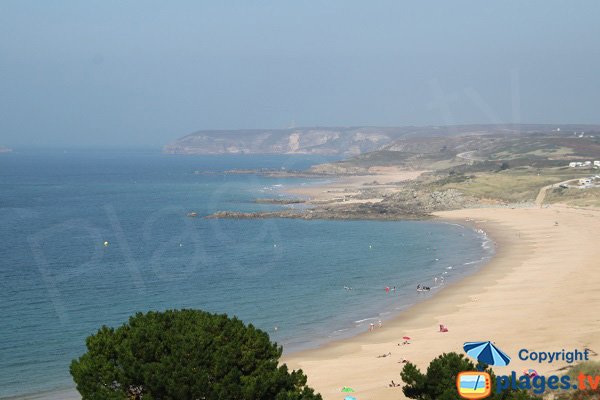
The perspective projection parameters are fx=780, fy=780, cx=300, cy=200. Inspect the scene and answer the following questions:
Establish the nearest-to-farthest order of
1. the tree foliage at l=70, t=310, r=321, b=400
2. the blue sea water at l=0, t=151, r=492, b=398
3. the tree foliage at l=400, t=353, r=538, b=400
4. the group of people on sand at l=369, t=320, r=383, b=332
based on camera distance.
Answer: the tree foliage at l=400, t=353, r=538, b=400, the tree foliage at l=70, t=310, r=321, b=400, the blue sea water at l=0, t=151, r=492, b=398, the group of people on sand at l=369, t=320, r=383, b=332

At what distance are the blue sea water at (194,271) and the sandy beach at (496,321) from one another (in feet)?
6.58

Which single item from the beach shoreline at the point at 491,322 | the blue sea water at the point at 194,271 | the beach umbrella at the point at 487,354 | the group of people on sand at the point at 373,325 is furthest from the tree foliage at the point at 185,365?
the group of people on sand at the point at 373,325

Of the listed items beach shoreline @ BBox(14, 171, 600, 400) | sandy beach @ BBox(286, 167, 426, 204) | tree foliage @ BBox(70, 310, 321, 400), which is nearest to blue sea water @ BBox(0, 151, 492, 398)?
beach shoreline @ BBox(14, 171, 600, 400)

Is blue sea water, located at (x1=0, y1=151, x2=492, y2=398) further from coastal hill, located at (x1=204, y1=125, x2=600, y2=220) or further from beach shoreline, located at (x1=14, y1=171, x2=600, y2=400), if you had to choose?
coastal hill, located at (x1=204, y1=125, x2=600, y2=220)

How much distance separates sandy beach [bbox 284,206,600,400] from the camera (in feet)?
85.5

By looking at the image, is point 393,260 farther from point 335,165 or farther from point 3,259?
point 335,165

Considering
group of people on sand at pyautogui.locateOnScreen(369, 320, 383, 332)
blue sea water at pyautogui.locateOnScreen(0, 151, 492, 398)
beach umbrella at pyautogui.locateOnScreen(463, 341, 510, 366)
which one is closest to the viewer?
beach umbrella at pyautogui.locateOnScreen(463, 341, 510, 366)

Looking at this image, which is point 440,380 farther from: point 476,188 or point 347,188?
point 347,188

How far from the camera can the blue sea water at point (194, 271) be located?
32906mm

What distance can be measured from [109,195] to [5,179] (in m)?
42.4

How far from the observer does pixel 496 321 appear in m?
32.5

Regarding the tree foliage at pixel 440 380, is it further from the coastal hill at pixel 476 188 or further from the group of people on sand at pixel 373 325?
the coastal hill at pixel 476 188

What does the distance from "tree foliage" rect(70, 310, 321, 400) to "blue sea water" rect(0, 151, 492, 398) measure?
35.2 feet

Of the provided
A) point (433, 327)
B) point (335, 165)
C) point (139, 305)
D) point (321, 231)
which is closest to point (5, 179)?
point (335, 165)
